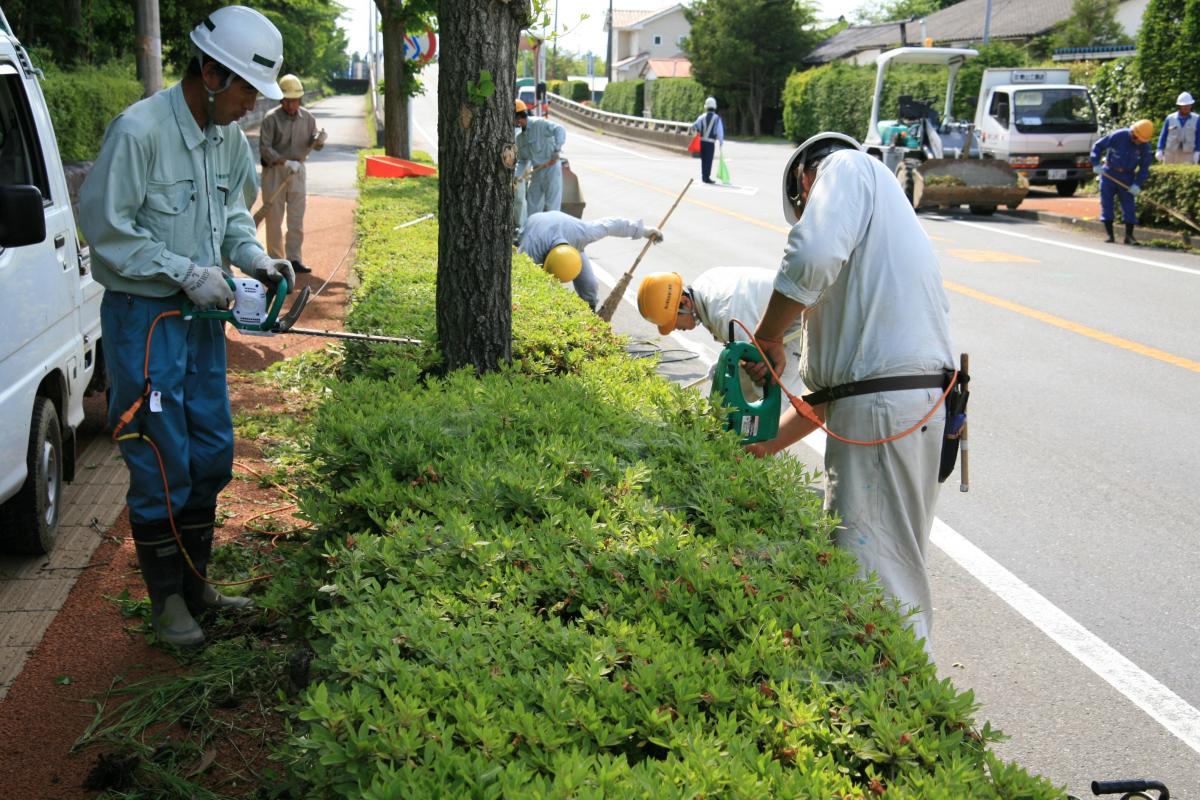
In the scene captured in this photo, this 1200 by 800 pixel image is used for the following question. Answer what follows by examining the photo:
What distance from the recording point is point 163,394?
13.2 feet

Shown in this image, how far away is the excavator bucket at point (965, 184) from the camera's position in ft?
67.4

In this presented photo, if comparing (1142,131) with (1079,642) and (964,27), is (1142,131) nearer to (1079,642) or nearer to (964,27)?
(1079,642)

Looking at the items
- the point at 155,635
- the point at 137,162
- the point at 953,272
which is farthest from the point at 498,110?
the point at 953,272

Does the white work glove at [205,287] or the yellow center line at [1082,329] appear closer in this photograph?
the white work glove at [205,287]

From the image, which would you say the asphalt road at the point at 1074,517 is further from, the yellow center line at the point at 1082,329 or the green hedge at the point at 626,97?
the green hedge at the point at 626,97

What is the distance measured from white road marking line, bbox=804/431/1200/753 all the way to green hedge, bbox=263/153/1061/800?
6.12 feet

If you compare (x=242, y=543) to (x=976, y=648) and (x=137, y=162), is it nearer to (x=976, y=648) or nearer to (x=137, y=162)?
(x=137, y=162)

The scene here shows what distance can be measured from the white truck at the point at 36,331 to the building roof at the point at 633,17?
360 ft

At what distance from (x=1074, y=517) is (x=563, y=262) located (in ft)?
14.2

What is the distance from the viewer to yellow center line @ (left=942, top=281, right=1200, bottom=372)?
31.6 feet

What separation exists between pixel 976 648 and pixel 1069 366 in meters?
5.51

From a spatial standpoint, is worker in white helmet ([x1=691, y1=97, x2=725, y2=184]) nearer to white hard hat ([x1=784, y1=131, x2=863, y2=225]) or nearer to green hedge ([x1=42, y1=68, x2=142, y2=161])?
green hedge ([x1=42, y1=68, x2=142, y2=161])

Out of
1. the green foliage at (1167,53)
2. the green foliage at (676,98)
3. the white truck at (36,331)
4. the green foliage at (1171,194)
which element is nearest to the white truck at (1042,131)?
the green foliage at (1167,53)

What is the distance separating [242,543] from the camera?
17.0 ft
